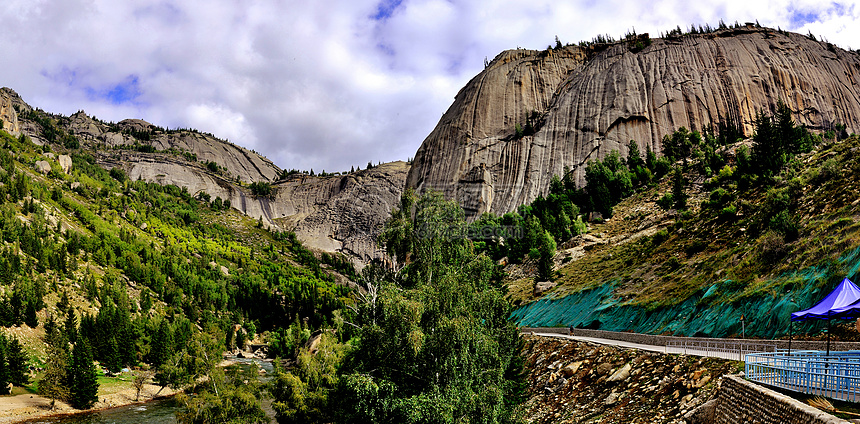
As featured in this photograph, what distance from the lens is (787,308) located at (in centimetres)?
2211

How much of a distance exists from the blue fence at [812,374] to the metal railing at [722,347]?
352 cm

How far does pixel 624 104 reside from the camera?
105 m

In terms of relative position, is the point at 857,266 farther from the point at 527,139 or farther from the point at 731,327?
the point at 527,139

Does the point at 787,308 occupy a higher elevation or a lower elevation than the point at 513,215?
lower

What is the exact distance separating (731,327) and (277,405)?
25.5 m

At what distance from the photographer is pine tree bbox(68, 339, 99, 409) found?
178 feet

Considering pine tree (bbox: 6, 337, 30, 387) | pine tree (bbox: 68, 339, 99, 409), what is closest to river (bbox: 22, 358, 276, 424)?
pine tree (bbox: 68, 339, 99, 409)

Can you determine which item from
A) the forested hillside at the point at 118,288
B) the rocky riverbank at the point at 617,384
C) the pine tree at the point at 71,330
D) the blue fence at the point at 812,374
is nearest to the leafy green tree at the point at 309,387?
the forested hillside at the point at 118,288

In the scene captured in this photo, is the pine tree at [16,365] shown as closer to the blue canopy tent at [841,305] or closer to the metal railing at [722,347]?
the metal railing at [722,347]

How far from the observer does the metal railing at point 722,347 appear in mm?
19469

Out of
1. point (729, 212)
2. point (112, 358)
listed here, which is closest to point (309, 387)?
point (729, 212)

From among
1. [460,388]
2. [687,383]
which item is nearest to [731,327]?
[687,383]

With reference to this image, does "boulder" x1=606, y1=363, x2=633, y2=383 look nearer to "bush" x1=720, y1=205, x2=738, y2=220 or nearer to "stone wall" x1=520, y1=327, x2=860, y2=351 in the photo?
"stone wall" x1=520, y1=327, x2=860, y2=351

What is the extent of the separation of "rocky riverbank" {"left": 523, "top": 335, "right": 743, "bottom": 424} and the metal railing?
3.38 feet
